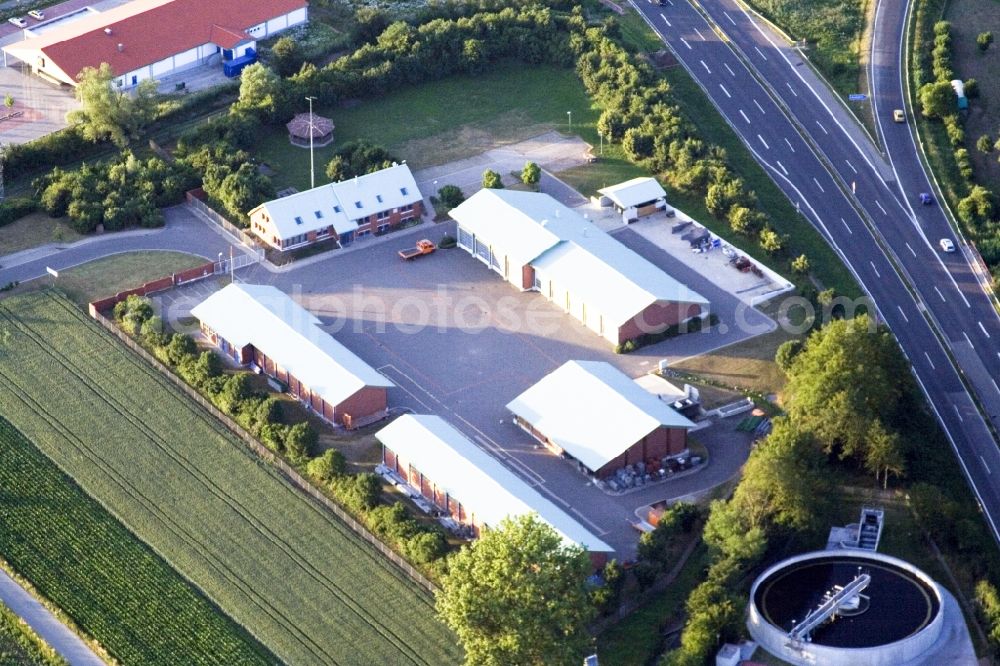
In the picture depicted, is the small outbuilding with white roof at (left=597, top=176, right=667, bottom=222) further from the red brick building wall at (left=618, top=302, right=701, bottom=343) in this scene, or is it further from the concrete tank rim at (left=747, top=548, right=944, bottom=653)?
the concrete tank rim at (left=747, top=548, right=944, bottom=653)

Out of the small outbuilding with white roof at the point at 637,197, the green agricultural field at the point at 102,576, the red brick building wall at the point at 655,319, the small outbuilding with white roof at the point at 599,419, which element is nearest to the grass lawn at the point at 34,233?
the green agricultural field at the point at 102,576

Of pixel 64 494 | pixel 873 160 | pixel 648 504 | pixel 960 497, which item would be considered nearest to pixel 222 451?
pixel 64 494

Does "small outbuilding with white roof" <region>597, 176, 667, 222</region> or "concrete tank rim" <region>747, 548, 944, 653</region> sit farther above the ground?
"small outbuilding with white roof" <region>597, 176, 667, 222</region>

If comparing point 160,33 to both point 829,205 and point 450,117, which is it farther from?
point 829,205

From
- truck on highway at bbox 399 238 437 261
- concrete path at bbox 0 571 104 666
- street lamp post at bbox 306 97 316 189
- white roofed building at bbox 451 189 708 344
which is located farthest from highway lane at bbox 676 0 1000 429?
concrete path at bbox 0 571 104 666

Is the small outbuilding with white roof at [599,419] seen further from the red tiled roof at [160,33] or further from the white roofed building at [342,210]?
the red tiled roof at [160,33]

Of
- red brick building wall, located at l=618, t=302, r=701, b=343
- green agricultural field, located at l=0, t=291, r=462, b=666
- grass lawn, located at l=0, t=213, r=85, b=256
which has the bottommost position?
green agricultural field, located at l=0, t=291, r=462, b=666

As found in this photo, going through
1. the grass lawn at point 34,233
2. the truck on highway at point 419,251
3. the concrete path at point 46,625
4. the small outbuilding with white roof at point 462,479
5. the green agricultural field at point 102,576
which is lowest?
the concrete path at point 46,625
